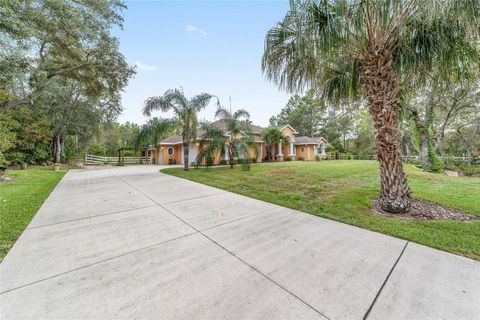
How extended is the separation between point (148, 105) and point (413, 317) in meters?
14.0

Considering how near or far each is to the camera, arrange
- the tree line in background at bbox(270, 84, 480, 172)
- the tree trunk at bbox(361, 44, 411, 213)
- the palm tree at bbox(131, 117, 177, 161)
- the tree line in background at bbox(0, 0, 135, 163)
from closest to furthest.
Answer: the tree trunk at bbox(361, 44, 411, 213) < the tree line in background at bbox(0, 0, 135, 163) < the tree line in background at bbox(270, 84, 480, 172) < the palm tree at bbox(131, 117, 177, 161)

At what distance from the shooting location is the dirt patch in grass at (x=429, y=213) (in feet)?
13.7

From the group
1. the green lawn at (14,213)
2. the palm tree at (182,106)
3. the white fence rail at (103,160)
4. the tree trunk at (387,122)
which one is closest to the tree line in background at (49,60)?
the palm tree at (182,106)

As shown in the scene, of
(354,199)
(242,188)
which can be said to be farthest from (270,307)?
(242,188)

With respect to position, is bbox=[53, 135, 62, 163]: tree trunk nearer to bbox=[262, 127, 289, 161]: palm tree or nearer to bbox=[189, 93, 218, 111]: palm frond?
bbox=[189, 93, 218, 111]: palm frond

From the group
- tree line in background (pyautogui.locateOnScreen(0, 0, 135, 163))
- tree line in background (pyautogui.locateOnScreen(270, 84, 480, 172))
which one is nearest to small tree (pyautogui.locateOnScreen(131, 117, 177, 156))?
tree line in background (pyautogui.locateOnScreen(0, 0, 135, 163))

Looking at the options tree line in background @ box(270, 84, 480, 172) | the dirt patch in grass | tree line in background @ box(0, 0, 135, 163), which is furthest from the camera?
tree line in background @ box(270, 84, 480, 172)

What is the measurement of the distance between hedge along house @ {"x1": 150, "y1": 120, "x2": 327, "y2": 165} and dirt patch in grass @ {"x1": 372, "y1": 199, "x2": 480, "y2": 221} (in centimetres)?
1346

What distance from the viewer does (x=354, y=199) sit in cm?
561

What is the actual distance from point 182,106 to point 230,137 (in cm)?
381

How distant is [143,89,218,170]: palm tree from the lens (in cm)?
1262

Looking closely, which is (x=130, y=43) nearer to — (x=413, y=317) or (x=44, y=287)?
(x=44, y=287)

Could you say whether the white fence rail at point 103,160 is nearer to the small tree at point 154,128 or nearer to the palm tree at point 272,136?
the small tree at point 154,128

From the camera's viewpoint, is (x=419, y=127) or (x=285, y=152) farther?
(x=285, y=152)
